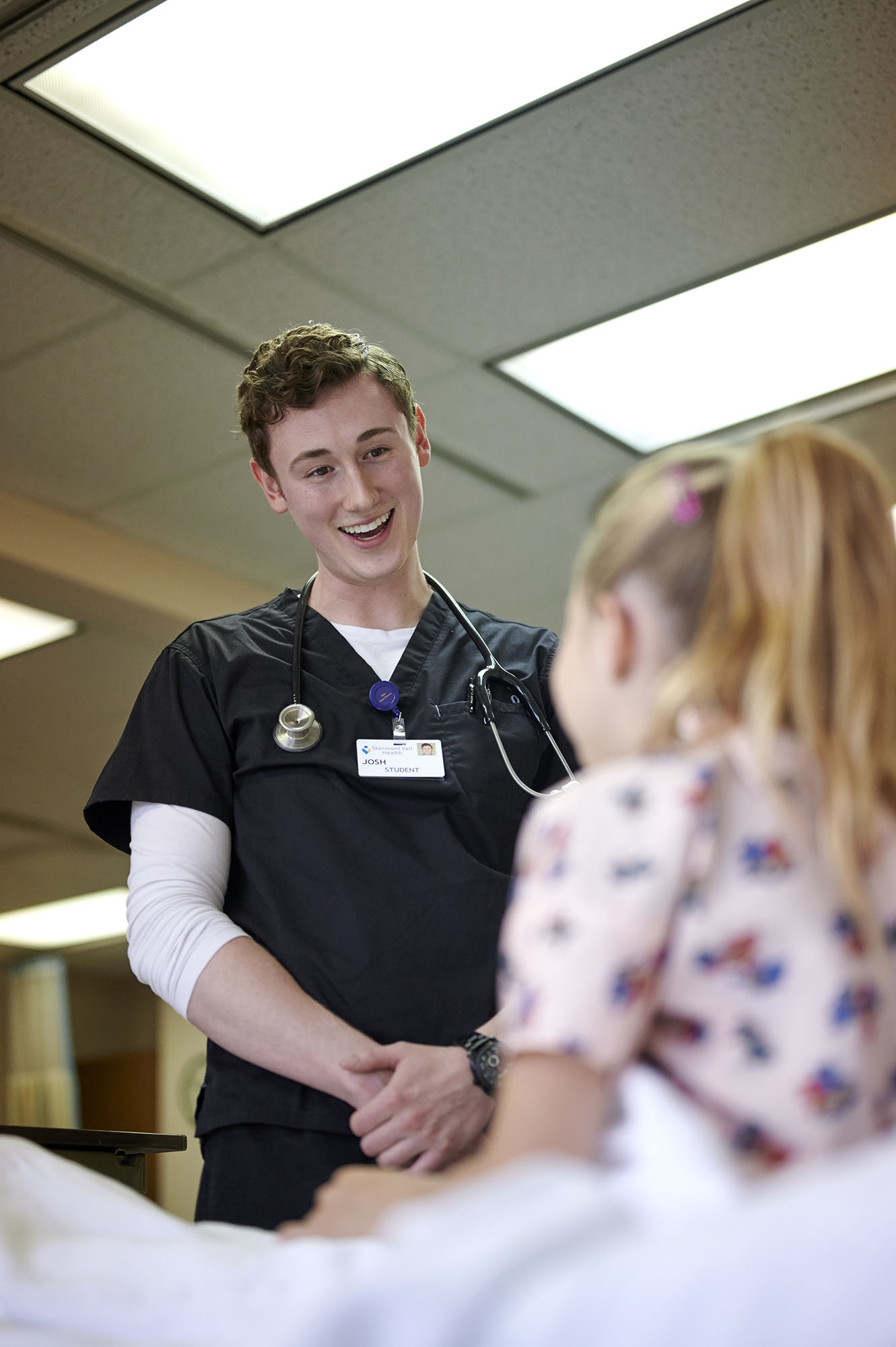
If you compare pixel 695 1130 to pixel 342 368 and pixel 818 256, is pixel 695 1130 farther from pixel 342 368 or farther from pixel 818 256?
pixel 818 256

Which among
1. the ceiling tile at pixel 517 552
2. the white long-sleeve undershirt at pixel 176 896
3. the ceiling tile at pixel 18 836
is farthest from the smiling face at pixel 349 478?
the ceiling tile at pixel 18 836

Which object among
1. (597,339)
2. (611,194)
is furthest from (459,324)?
(611,194)

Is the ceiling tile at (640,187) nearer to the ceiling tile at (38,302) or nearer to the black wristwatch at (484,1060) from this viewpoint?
the ceiling tile at (38,302)

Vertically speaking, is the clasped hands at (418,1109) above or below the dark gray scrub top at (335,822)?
below

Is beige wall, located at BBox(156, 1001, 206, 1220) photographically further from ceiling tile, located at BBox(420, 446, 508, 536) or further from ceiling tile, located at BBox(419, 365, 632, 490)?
ceiling tile, located at BBox(419, 365, 632, 490)

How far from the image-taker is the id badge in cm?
156

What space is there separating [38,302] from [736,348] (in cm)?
161

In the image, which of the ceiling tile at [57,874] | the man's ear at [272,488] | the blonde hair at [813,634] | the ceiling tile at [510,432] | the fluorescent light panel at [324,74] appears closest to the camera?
the blonde hair at [813,634]

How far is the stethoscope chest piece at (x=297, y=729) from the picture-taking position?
1.55 metres

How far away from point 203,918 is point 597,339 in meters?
2.18

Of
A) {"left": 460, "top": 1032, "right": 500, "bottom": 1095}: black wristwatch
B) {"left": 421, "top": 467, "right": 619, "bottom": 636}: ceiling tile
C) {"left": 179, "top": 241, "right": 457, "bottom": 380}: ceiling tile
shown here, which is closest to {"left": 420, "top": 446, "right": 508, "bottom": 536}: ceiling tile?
{"left": 421, "top": 467, "right": 619, "bottom": 636}: ceiling tile

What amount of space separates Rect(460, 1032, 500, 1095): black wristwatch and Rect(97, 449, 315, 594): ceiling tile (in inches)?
98.4

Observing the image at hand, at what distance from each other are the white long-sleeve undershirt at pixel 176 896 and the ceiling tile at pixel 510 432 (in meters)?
2.09

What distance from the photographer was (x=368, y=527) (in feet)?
5.61
